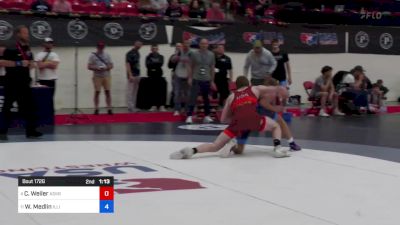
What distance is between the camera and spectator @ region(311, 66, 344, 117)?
55.8 ft

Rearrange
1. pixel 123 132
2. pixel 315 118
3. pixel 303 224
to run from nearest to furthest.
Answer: pixel 303 224, pixel 123 132, pixel 315 118

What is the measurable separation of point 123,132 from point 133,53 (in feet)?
12.9

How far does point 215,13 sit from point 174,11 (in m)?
1.78

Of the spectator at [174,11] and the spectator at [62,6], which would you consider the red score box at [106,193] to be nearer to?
Answer: the spectator at [62,6]

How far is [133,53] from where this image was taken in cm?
1594

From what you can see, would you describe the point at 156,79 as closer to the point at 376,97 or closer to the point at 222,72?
the point at 222,72

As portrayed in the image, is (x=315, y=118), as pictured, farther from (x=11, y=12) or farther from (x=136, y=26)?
(x=11, y=12)

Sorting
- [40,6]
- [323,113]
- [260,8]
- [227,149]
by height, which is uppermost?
[260,8]

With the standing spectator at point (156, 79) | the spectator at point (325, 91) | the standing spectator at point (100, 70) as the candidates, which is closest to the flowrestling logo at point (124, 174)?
the standing spectator at point (100, 70)

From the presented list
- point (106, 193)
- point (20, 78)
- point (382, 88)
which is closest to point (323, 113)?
point (382, 88)

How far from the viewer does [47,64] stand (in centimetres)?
1370

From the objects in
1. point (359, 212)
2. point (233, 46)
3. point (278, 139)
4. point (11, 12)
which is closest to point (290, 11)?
point (233, 46)

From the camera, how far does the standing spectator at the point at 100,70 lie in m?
15.2
